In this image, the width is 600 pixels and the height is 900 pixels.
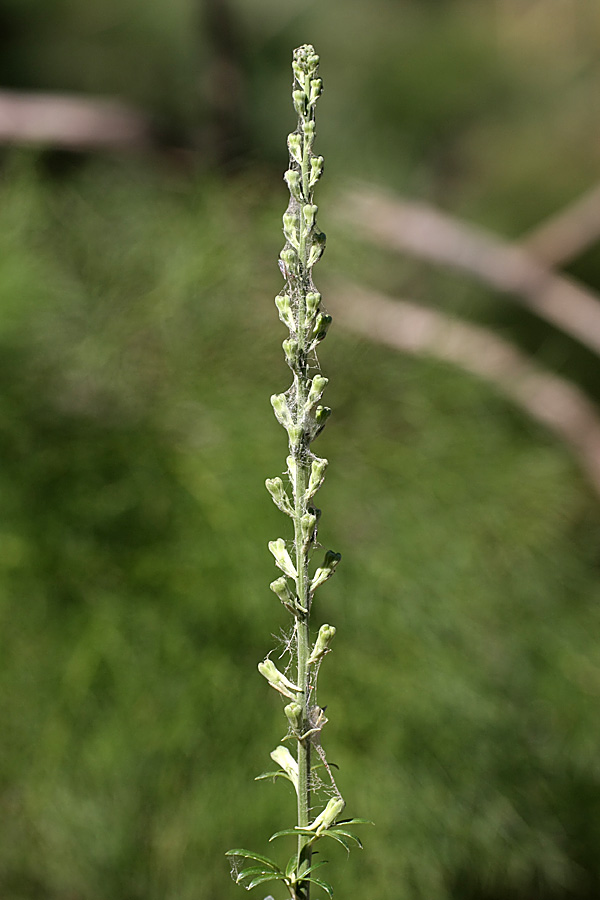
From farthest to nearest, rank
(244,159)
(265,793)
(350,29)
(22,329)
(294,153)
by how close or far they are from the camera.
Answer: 1. (350,29)
2. (244,159)
3. (22,329)
4. (265,793)
5. (294,153)

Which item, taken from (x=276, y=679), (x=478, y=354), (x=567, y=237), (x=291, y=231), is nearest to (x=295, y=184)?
(x=291, y=231)

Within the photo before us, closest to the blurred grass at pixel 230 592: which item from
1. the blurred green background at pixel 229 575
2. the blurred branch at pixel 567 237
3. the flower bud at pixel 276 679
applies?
the blurred green background at pixel 229 575

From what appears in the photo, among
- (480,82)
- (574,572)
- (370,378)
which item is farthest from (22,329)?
(480,82)

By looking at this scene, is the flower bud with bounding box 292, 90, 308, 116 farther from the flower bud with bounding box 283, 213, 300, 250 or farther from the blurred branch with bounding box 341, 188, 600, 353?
the blurred branch with bounding box 341, 188, 600, 353

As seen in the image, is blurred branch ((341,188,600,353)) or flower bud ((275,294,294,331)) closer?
flower bud ((275,294,294,331))

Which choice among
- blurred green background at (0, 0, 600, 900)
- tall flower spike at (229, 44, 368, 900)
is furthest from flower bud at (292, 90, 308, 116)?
blurred green background at (0, 0, 600, 900)

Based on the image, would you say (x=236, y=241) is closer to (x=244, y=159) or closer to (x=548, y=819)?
(x=244, y=159)
